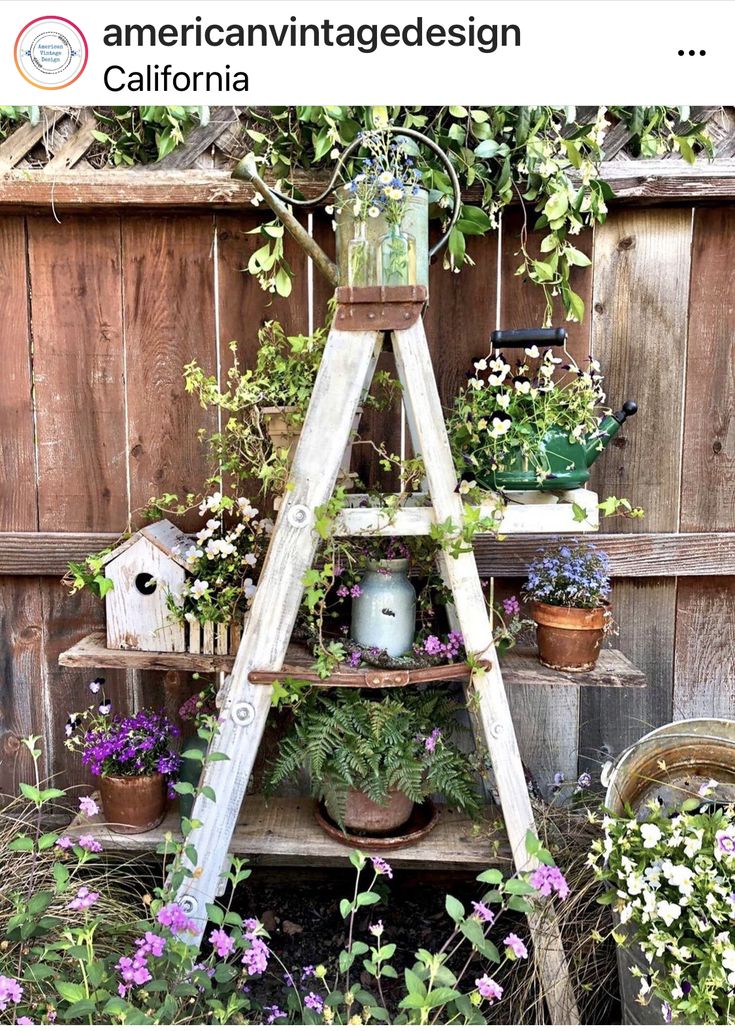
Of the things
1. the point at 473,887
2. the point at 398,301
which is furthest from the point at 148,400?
the point at 473,887

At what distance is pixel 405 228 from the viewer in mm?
1449

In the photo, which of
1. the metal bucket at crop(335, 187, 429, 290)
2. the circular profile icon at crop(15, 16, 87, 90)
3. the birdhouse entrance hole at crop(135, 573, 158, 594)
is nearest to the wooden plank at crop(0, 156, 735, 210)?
the circular profile icon at crop(15, 16, 87, 90)

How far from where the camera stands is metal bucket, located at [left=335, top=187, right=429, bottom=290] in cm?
143

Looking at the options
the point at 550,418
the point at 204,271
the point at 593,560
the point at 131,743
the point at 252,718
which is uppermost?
the point at 204,271

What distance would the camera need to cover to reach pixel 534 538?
1966 mm

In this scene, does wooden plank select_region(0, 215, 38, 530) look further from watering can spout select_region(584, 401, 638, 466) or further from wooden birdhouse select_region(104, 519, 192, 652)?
watering can spout select_region(584, 401, 638, 466)

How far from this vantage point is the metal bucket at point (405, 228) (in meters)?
1.43

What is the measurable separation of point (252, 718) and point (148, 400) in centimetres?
91

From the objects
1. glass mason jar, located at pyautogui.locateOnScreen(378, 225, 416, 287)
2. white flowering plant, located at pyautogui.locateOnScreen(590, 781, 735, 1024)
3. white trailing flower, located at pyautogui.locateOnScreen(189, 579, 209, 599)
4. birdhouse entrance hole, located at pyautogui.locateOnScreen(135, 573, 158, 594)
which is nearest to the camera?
white flowering plant, located at pyautogui.locateOnScreen(590, 781, 735, 1024)

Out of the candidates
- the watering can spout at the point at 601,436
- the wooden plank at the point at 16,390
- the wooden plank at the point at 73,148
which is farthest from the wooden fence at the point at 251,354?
the watering can spout at the point at 601,436

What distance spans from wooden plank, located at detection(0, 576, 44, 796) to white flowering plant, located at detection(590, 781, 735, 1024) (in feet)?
4.97

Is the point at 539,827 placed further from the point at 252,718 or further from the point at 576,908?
the point at 252,718

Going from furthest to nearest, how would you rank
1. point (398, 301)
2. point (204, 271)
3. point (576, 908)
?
point (204, 271) → point (576, 908) → point (398, 301)

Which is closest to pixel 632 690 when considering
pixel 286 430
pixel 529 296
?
pixel 529 296
